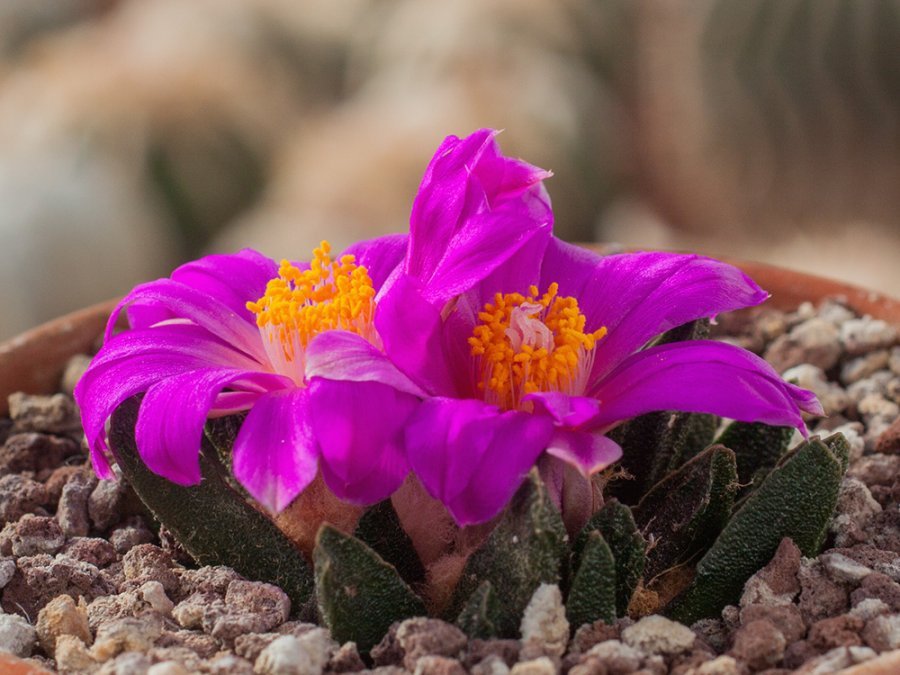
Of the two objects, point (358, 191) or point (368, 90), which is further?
point (368, 90)

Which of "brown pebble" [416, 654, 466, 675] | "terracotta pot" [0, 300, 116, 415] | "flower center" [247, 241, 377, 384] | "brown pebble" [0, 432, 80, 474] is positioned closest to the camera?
"brown pebble" [416, 654, 466, 675]

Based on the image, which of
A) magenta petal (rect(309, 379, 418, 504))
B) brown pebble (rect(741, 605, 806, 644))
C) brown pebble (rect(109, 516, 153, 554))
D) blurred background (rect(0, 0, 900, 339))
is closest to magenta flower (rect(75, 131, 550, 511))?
magenta petal (rect(309, 379, 418, 504))

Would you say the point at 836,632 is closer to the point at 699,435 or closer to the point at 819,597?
the point at 819,597

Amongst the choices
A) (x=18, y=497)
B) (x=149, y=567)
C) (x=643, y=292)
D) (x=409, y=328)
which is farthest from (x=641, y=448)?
(x=18, y=497)

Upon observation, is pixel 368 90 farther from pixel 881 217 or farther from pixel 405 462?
pixel 405 462

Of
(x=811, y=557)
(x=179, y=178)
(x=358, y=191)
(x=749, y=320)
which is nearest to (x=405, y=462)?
(x=811, y=557)

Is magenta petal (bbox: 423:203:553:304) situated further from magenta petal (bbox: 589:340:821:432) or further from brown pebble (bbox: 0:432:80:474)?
brown pebble (bbox: 0:432:80:474)
